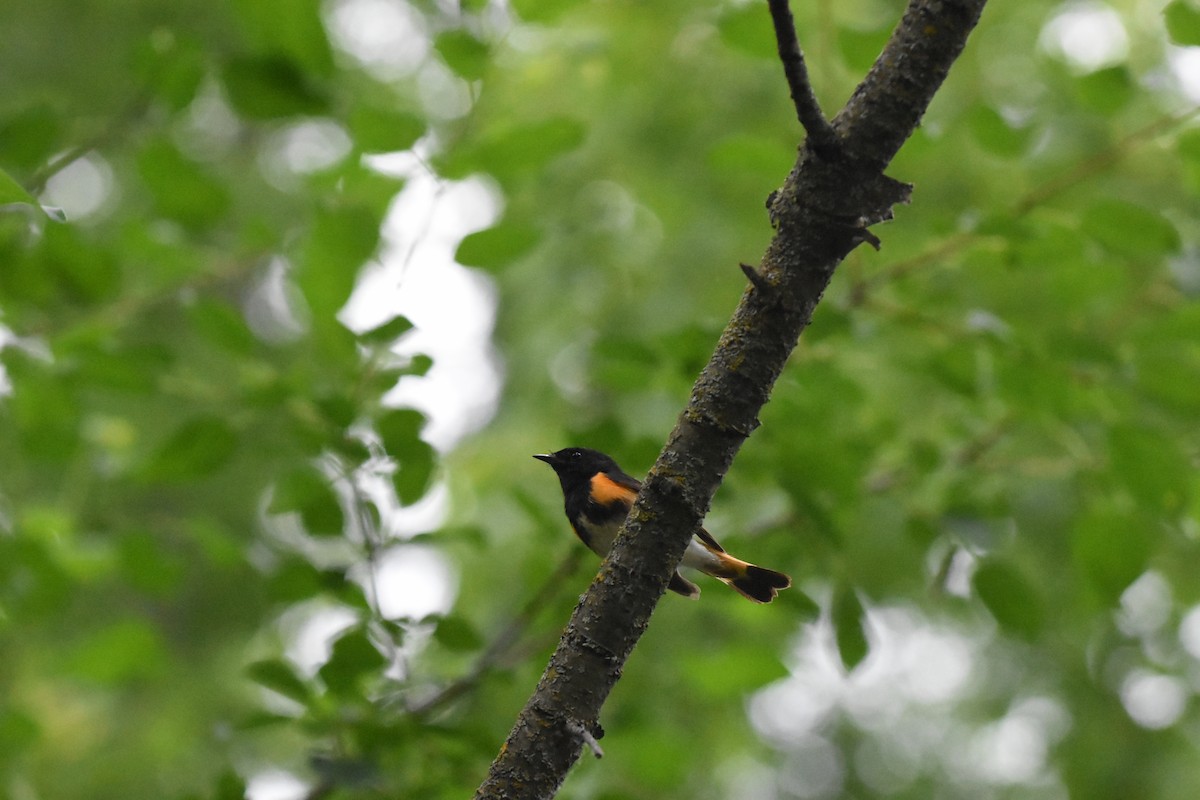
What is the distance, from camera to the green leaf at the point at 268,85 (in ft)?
8.93

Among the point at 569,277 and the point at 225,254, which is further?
the point at 569,277

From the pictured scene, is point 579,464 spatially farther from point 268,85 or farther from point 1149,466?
point 1149,466

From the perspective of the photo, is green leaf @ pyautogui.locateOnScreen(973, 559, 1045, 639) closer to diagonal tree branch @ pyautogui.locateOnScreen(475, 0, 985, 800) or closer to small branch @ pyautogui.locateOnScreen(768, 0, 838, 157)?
diagonal tree branch @ pyautogui.locateOnScreen(475, 0, 985, 800)

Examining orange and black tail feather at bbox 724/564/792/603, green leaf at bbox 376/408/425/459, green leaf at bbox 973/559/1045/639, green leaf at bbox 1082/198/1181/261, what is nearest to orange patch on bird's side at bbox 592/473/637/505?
orange and black tail feather at bbox 724/564/792/603

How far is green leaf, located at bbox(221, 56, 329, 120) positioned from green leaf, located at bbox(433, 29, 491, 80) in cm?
36

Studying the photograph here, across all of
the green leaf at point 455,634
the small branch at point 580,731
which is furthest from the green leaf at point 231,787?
the small branch at point 580,731

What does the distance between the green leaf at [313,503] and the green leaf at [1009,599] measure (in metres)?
1.75

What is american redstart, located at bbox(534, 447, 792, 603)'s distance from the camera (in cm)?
313

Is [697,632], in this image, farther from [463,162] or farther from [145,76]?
[145,76]

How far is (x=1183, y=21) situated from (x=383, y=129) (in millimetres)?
1969

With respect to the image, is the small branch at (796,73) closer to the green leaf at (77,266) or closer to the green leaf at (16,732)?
the green leaf at (77,266)

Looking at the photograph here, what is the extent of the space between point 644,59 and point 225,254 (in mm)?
2210

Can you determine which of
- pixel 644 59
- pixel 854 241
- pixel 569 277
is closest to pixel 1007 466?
pixel 854 241

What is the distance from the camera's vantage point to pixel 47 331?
3.14 m
